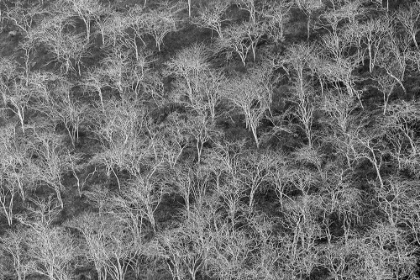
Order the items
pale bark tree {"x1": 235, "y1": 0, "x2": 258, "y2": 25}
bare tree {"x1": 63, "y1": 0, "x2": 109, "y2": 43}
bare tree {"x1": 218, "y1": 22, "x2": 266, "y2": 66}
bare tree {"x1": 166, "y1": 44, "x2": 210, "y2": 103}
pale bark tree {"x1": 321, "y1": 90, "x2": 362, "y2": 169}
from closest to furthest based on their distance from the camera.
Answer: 1. pale bark tree {"x1": 321, "y1": 90, "x2": 362, "y2": 169}
2. bare tree {"x1": 166, "y1": 44, "x2": 210, "y2": 103}
3. bare tree {"x1": 218, "y1": 22, "x2": 266, "y2": 66}
4. pale bark tree {"x1": 235, "y1": 0, "x2": 258, "y2": 25}
5. bare tree {"x1": 63, "y1": 0, "x2": 109, "y2": 43}

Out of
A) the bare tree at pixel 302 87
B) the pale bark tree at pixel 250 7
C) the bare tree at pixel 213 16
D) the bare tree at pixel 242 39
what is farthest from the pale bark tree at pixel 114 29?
the bare tree at pixel 302 87

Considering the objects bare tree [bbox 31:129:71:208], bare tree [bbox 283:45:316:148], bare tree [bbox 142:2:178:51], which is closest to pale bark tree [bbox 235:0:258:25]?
bare tree [bbox 142:2:178:51]

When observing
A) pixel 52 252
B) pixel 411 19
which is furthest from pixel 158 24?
pixel 52 252

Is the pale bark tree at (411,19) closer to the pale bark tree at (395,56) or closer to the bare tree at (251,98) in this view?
the pale bark tree at (395,56)

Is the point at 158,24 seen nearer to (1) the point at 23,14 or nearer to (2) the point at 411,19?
(1) the point at 23,14

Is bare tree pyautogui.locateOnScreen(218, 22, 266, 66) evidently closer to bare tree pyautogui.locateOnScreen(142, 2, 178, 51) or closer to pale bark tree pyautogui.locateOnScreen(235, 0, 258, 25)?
pale bark tree pyautogui.locateOnScreen(235, 0, 258, 25)

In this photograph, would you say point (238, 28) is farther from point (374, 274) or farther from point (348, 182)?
point (374, 274)

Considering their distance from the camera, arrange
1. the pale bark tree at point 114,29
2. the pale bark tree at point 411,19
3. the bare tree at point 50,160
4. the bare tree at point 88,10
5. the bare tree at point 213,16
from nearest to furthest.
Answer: the bare tree at point 50,160 → the pale bark tree at point 411,19 → the bare tree at point 213,16 → the pale bark tree at point 114,29 → the bare tree at point 88,10

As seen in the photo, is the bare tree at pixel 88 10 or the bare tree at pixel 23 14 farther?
the bare tree at pixel 23 14

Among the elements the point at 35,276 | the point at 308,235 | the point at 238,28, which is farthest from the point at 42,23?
the point at 308,235

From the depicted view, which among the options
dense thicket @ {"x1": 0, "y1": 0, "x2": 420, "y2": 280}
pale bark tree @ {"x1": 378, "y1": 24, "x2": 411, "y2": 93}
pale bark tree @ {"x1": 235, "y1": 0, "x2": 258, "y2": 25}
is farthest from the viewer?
pale bark tree @ {"x1": 235, "y1": 0, "x2": 258, "y2": 25}
